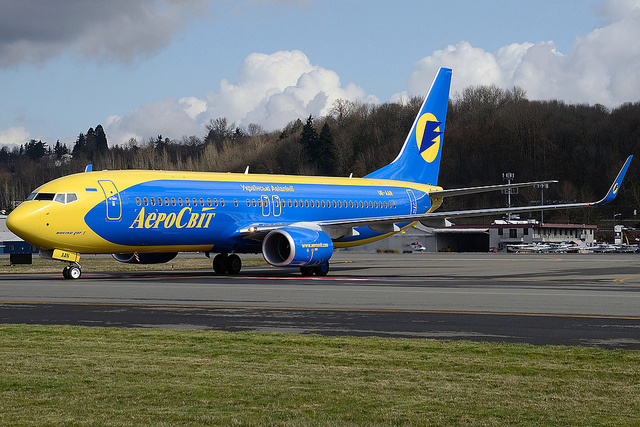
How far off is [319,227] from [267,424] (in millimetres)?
26812

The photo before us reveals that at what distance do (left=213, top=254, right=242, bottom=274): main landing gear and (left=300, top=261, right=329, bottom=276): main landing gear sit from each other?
3.28m

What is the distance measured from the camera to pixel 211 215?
32.3 meters

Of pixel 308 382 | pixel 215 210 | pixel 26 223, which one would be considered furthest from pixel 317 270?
pixel 308 382

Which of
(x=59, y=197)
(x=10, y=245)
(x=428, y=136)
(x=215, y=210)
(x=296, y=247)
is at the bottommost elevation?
(x=296, y=247)

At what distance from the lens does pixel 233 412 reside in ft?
24.8

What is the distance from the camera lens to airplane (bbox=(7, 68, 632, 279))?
2912cm

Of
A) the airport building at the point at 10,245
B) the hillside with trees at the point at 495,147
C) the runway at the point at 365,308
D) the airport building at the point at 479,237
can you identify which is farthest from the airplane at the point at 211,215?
the hillside with trees at the point at 495,147

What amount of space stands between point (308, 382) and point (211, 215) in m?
23.8

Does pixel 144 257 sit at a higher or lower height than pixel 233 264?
higher

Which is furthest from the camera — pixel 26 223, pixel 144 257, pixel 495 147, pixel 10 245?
pixel 495 147

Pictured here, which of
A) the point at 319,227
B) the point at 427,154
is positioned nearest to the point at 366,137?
the point at 427,154

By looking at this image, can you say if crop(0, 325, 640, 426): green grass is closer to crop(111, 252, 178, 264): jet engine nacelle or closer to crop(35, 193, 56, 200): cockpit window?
crop(35, 193, 56, 200): cockpit window

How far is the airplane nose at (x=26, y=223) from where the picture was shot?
27.9 metres

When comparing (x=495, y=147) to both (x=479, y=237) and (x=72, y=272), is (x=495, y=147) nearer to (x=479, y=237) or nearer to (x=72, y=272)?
(x=479, y=237)
